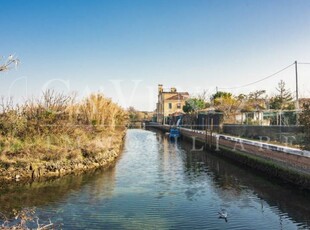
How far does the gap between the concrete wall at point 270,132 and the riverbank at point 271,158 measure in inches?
87.7

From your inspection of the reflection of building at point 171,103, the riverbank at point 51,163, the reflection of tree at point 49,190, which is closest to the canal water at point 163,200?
the reflection of tree at point 49,190

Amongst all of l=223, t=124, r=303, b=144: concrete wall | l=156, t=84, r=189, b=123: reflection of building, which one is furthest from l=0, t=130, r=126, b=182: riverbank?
l=156, t=84, r=189, b=123: reflection of building

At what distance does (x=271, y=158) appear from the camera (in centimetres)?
1827

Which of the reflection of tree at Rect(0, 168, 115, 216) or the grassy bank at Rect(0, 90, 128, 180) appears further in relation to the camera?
the grassy bank at Rect(0, 90, 128, 180)

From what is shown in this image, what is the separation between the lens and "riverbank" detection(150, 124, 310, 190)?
1472cm

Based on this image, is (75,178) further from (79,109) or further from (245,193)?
(79,109)

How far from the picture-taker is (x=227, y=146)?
2670 centimetres

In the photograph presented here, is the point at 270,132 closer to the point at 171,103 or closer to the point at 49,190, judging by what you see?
the point at 49,190

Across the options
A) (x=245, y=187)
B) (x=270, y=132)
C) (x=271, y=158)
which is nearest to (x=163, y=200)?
(x=245, y=187)

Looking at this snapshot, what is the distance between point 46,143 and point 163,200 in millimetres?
10146

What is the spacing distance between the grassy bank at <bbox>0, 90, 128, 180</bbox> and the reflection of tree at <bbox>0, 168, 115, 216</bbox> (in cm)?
133

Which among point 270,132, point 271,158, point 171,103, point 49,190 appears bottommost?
point 49,190

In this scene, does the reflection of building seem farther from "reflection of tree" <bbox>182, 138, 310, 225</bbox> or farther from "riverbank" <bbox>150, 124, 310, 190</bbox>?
"reflection of tree" <bbox>182, 138, 310, 225</bbox>

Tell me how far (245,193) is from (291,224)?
4.13 metres
